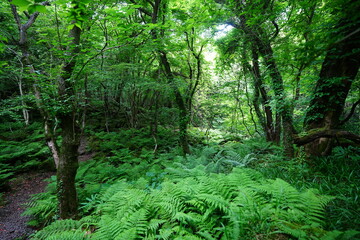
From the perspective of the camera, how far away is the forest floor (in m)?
3.92

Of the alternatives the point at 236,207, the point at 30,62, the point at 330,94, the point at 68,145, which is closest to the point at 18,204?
the point at 68,145

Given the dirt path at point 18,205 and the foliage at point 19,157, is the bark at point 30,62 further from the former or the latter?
the foliage at point 19,157

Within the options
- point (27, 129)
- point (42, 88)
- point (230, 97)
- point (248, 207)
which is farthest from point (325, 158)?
point (27, 129)

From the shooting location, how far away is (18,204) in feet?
16.9

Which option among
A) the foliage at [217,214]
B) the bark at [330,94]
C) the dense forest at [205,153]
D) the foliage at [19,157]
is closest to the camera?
the foliage at [217,214]

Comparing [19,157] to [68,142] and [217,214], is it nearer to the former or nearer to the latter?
[68,142]

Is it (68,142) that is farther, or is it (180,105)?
(180,105)

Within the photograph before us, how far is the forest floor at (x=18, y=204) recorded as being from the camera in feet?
12.9

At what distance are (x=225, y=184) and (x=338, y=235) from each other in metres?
1.49

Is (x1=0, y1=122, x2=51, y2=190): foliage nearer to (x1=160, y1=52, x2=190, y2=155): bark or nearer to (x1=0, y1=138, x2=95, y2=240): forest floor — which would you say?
(x1=0, y1=138, x2=95, y2=240): forest floor

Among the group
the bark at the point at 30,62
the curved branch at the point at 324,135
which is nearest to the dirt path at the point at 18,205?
the bark at the point at 30,62

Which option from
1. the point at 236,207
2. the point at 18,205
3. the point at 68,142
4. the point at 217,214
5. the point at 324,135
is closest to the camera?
the point at 236,207

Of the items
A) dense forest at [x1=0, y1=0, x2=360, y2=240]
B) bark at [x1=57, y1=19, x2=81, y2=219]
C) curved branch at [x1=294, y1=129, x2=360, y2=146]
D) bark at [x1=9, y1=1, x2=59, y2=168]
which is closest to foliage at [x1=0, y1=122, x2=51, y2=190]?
dense forest at [x1=0, y1=0, x2=360, y2=240]

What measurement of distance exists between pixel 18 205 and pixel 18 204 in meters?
0.07
